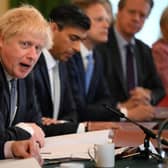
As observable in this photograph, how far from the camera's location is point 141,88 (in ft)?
13.3

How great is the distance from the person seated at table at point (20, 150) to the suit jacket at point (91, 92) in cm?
135

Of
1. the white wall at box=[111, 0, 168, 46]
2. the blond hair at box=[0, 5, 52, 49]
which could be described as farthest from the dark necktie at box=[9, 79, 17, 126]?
the white wall at box=[111, 0, 168, 46]

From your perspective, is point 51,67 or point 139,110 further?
point 139,110

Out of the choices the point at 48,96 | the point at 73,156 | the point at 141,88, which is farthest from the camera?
the point at 141,88

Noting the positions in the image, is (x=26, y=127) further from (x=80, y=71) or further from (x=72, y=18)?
(x=80, y=71)

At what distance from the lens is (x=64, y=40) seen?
3207 mm

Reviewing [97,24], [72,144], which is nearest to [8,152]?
[72,144]

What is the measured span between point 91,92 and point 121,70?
421 millimetres

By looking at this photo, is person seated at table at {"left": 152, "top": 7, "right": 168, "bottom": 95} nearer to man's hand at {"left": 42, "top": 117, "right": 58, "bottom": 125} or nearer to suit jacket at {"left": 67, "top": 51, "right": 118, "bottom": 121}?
suit jacket at {"left": 67, "top": 51, "right": 118, "bottom": 121}

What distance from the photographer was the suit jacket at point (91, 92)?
354cm

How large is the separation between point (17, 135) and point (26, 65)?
336 millimetres

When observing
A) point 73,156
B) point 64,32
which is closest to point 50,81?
point 64,32

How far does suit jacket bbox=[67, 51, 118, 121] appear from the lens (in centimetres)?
354

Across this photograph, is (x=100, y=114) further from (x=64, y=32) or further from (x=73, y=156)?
(x=73, y=156)
